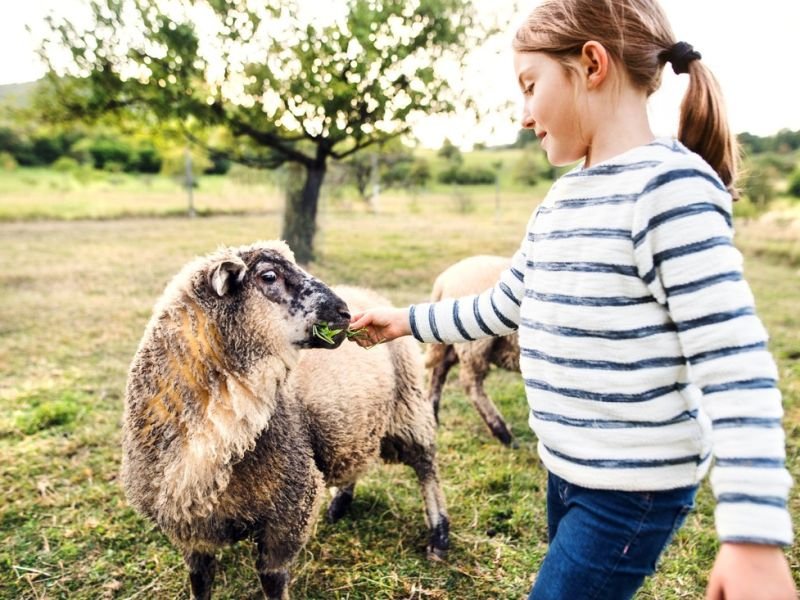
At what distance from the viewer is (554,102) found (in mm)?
1446

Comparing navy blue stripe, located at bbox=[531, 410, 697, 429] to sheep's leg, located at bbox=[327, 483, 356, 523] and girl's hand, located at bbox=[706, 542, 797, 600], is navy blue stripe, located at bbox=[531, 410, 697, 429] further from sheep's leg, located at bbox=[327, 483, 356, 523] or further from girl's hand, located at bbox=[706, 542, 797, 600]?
sheep's leg, located at bbox=[327, 483, 356, 523]

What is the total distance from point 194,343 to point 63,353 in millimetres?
4773

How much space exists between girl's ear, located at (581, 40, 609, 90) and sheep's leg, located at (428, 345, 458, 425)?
3.46m

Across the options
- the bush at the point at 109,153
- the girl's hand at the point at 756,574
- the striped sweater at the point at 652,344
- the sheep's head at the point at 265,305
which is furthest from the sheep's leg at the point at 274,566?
the bush at the point at 109,153

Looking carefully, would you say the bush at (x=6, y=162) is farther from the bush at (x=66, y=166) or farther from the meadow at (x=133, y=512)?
the meadow at (x=133, y=512)

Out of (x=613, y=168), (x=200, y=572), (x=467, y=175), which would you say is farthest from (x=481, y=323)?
(x=467, y=175)

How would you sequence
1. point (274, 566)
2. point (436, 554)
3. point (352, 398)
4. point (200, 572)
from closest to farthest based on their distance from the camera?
point (274, 566)
point (200, 572)
point (352, 398)
point (436, 554)

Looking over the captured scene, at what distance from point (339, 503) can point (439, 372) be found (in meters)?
1.60

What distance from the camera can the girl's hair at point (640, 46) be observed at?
137cm

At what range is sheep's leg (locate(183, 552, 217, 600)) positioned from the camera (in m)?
2.49

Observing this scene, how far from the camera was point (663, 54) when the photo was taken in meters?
1.41

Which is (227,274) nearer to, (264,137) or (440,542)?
(440,542)

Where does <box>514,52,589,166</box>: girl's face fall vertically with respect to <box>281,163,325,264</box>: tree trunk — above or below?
above

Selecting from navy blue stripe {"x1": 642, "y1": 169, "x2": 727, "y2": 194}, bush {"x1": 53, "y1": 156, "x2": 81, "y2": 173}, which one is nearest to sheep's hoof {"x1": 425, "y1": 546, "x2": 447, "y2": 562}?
navy blue stripe {"x1": 642, "y1": 169, "x2": 727, "y2": 194}
